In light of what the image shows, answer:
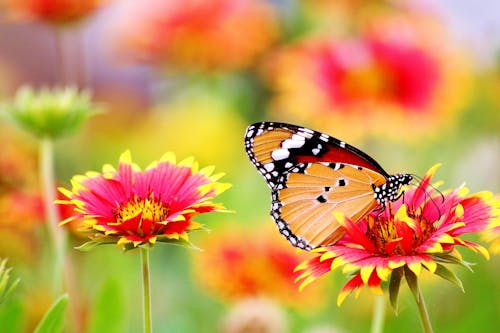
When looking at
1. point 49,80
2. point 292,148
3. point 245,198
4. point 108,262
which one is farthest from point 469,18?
point 292,148

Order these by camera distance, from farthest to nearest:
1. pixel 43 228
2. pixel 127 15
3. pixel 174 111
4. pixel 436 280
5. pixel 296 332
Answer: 1. pixel 174 111
2. pixel 127 15
3. pixel 436 280
4. pixel 296 332
5. pixel 43 228

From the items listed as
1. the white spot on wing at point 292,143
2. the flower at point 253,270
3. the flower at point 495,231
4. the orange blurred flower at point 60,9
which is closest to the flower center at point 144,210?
the white spot on wing at point 292,143

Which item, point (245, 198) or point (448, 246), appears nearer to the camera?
point (448, 246)

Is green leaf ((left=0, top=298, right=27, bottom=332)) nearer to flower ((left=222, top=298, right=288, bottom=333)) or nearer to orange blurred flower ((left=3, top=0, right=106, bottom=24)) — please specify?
flower ((left=222, top=298, right=288, bottom=333))

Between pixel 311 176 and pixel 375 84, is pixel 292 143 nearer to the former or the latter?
pixel 311 176

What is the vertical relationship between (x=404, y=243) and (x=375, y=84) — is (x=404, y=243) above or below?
below

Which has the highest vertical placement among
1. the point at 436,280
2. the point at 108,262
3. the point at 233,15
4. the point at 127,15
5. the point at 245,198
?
the point at 127,15

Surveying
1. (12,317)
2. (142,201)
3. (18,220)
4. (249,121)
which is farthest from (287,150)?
(249,121)

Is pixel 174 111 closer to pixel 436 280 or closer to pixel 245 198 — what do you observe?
pixel 245 198

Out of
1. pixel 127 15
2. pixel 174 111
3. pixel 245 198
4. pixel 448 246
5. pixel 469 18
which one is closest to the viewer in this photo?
pixel 448 246
